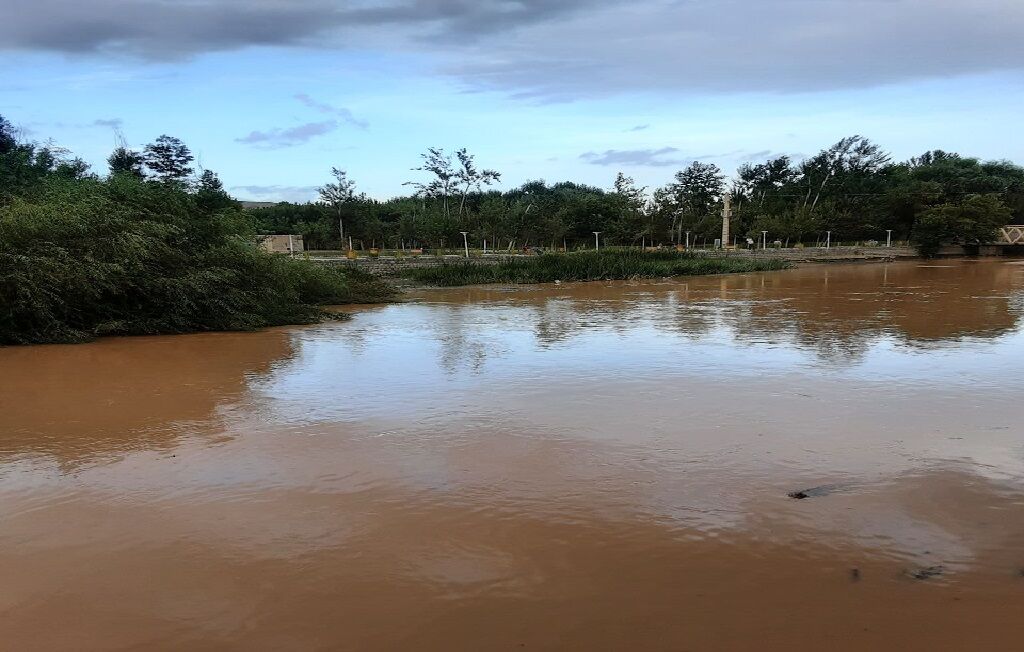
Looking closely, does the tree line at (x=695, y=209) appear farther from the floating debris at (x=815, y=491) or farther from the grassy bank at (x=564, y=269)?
the floating debris at (x=815, y=491)

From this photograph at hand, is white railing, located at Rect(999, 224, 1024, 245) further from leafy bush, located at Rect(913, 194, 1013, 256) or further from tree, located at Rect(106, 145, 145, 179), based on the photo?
tree, located at Rect(106, 145, 145, 179)

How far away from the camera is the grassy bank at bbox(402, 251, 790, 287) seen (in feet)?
89.9

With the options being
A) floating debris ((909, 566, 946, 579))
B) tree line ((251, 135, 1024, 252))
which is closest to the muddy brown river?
floating debris ((909, 566, 946, 579))

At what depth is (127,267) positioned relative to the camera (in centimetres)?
1196

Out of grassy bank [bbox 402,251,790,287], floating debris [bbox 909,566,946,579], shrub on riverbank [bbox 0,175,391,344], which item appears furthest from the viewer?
grassy bank [bbox 402,251,790,287]

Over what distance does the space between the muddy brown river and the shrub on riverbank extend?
7.00 feet

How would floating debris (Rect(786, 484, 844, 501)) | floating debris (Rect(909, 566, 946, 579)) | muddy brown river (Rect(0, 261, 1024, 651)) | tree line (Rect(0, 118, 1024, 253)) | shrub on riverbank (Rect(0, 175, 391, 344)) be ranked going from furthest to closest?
tree line (Rect(0, 118, 1024, 253)) < shrub on riverbank (Rect(0, 175, 391, 344)) < floating debris (Rect(786, 484, 844, 501)) < floating debris (Rect(909, 566, 946, 579)) < muddy brown river (Rect(0, 261, 1024, 651))

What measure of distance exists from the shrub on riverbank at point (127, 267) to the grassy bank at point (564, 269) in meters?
12.6

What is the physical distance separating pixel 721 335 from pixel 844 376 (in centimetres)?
393

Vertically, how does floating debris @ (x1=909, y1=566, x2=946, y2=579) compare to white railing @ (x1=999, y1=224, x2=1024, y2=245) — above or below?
below

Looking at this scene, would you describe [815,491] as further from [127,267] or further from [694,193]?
[694,193]

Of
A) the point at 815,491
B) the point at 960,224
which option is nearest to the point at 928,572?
the point at 815,491

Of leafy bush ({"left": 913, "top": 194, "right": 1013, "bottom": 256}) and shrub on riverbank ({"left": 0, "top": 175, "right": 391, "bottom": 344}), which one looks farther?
leafy bush ({"left": 913, "top": 194, "right": 1013, "bottom": 256})

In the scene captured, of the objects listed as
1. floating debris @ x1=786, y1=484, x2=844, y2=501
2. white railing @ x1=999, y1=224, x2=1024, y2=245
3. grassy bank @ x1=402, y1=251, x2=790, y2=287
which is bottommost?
floating debris @ x1=786, y1=484, x2=844, y2=501
